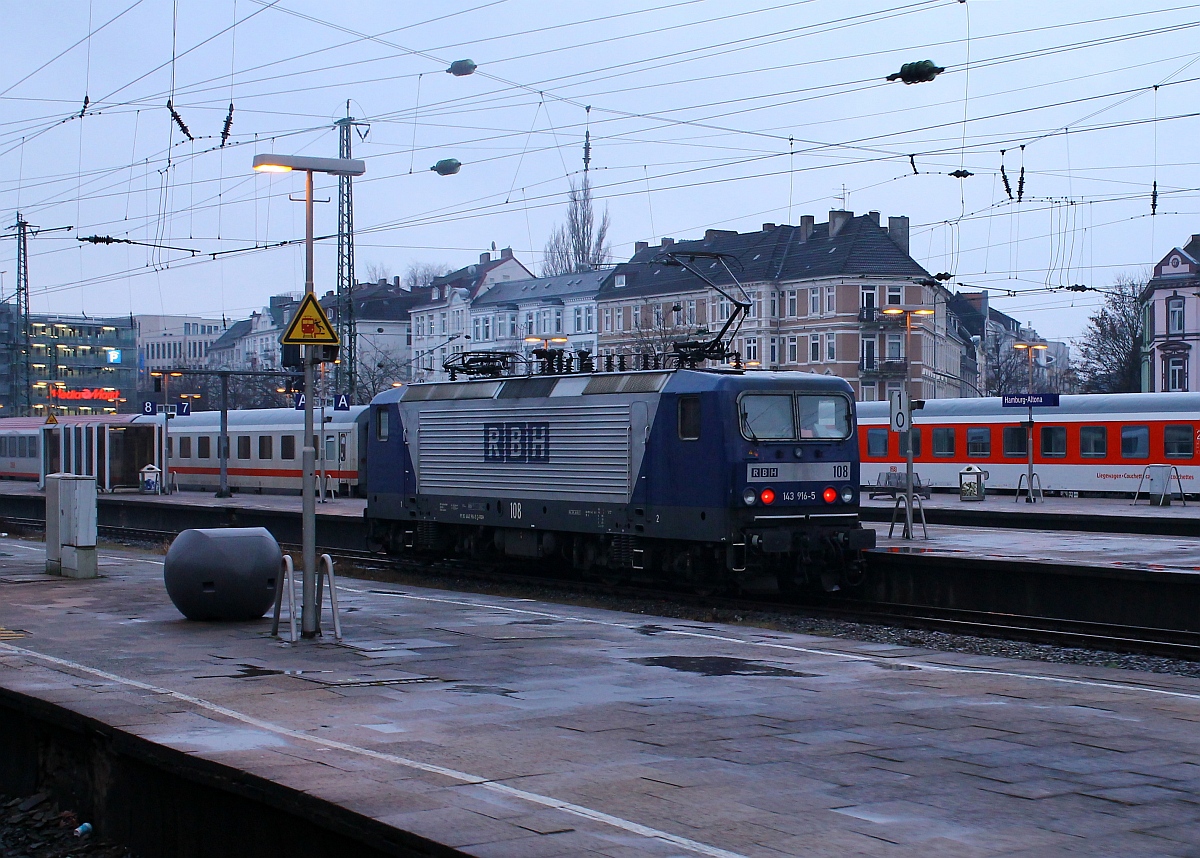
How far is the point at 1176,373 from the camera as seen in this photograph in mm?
76438

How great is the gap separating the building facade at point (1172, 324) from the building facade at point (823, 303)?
1224cm

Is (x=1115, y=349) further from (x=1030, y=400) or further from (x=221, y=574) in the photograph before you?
(x=221, y=574)

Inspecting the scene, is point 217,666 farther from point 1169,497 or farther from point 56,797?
point 1169,497

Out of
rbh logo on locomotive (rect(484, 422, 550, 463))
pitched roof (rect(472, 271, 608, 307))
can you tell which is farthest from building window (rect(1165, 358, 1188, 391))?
rbh logo on locomotive (rect(484, 422, 550, 463))

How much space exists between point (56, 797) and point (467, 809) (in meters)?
4.00

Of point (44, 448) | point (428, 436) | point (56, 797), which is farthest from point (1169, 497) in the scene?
point (44, 448)

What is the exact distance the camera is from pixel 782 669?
11.4 meters

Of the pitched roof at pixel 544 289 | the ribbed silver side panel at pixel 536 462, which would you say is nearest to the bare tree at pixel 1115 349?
the pitched roof at pixel 544 289

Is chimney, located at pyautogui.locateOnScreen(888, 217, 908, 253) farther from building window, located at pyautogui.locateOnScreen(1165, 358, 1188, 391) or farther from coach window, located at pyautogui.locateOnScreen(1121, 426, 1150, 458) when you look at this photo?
coach window, located at pyautogui.locateOnScreen(1121, 426, 1150, 458)

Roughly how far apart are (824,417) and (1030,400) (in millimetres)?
19410

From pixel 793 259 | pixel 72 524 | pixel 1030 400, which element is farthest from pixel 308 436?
pixel 793 259

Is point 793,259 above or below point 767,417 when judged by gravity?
above

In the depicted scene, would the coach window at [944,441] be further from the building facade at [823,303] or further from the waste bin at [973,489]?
the building facade at [823,303]

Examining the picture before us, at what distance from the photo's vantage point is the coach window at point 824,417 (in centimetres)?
1864
